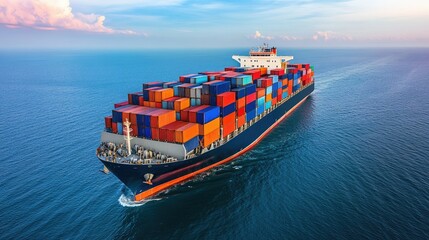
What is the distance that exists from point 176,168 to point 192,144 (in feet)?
10.2

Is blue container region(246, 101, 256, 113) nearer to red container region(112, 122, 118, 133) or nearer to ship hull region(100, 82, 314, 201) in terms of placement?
ship hull region(100, 82, 314, 201)

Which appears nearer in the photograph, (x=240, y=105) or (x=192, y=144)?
(x=192, y=144)

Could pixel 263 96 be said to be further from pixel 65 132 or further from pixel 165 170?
pixel 65 132

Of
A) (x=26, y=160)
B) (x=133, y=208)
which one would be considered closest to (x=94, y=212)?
(x=133, y=208)

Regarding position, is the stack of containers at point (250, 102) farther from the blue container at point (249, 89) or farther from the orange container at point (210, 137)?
the orange container at point (210, 137)

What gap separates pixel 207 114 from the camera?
31328 mm

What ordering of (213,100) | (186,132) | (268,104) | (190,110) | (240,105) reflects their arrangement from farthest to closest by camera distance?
(268,104), (240,105), (213,100), (190,110), (186,132)

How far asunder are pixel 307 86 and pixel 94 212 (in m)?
61.6

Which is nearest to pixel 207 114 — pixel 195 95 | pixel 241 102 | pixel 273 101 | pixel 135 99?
pixel 195 95

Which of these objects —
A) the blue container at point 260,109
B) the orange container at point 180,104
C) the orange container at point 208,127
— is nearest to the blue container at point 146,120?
the orange container at point 180,104

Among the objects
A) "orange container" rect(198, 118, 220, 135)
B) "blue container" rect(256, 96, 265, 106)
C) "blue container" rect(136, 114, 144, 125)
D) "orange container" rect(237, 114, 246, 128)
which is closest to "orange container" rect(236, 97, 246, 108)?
"orange container" rect(237, 114, 246, 128)

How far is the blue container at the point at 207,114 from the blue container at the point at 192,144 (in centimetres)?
204

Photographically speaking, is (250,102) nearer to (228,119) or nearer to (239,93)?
(239,93)

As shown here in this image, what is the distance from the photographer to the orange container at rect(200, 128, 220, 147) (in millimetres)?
31469
